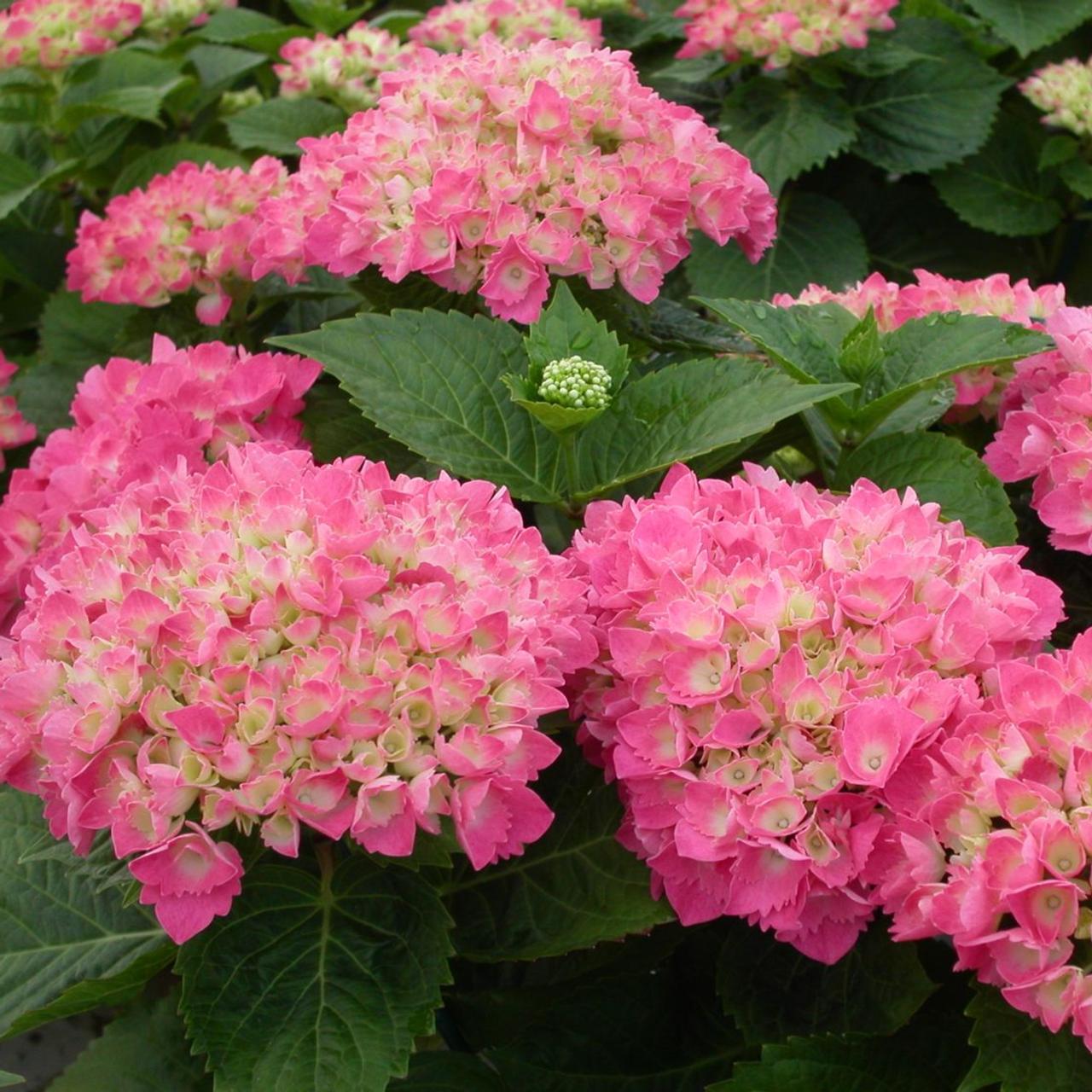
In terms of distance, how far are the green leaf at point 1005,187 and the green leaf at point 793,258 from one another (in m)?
0.16

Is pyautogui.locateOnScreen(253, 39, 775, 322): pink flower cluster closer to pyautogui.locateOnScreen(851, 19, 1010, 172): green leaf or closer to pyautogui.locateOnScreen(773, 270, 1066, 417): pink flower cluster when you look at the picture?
pyautogui.locateOnScreen(773, 270, 1066, 417): pink flower cluster

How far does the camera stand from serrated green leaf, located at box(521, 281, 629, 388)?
1003 mm

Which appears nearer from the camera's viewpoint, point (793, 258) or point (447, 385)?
point (447, 385)

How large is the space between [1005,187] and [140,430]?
1424 mm

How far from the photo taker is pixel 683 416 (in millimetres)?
1003

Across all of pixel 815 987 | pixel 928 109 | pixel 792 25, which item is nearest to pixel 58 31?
pixel 792 25

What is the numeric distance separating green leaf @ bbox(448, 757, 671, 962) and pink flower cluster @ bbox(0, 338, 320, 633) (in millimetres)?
384

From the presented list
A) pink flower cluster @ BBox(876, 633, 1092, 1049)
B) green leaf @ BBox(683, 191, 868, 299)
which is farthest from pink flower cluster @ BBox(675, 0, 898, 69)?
pink flower cluster @ BBox(876, 633, 1092, 1049)

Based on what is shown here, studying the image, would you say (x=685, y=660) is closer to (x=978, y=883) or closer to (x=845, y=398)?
(x=978, y=883)

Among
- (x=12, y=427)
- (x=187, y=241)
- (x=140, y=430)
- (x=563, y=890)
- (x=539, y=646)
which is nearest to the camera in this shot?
(x=539, y=646)

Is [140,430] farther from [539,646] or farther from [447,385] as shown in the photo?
[539,646]

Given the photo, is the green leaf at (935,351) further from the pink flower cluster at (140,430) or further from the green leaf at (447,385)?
the pink flower cluster at (140,430)

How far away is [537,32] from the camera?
1.73 metres

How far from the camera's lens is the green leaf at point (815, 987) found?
0.85 meters
